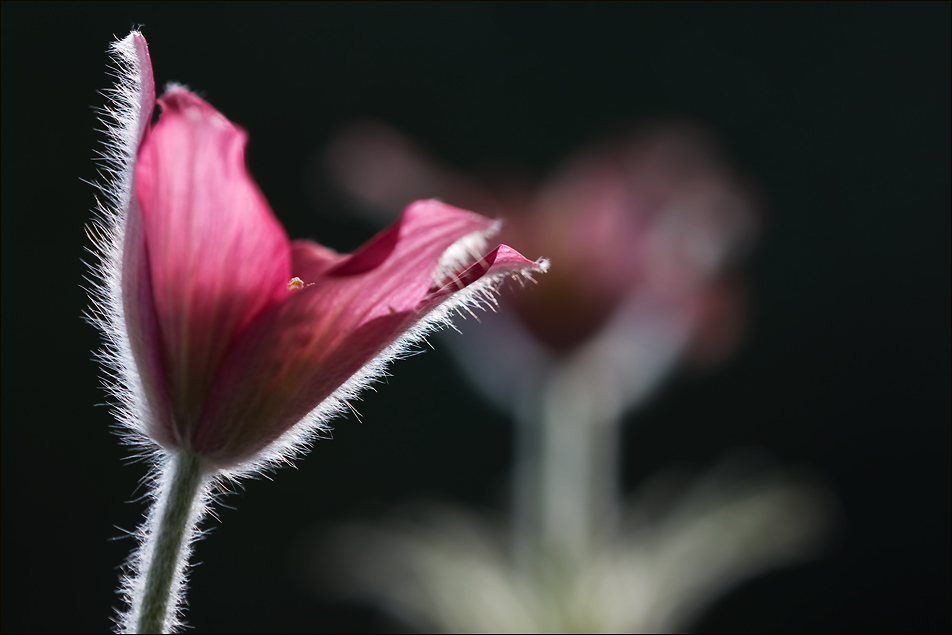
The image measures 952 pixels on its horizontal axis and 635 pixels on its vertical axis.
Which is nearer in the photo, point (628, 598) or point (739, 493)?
point (628, 598)

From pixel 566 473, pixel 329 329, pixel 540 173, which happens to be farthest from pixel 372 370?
pixel 540 173

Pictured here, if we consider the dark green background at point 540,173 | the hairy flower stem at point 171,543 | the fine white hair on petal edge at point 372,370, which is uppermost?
the fine white hair on petal edge at point 372,370

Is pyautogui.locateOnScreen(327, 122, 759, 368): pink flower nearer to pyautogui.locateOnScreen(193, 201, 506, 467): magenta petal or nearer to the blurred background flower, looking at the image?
the blurred background flower

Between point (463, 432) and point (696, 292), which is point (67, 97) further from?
point (696, 292)

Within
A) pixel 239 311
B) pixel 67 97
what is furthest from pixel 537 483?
pixel 67 97

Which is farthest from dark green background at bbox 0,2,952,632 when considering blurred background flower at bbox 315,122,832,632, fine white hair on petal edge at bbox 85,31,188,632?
fine white hair on petal edge at bbox 85,31,188,632

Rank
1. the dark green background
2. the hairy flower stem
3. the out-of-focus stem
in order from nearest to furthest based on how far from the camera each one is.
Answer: the hairy flower stem, the out-of-focus stem, the dark green background

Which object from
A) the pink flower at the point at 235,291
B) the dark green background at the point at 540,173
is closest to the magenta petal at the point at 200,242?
the pink flower at the point at 235,291

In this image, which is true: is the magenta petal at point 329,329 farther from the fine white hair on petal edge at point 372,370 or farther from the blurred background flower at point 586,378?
the blurred background flower at point 586,378

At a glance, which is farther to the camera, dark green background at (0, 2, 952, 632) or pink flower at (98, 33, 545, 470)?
dark green background at (0, 2, 952, 632)
